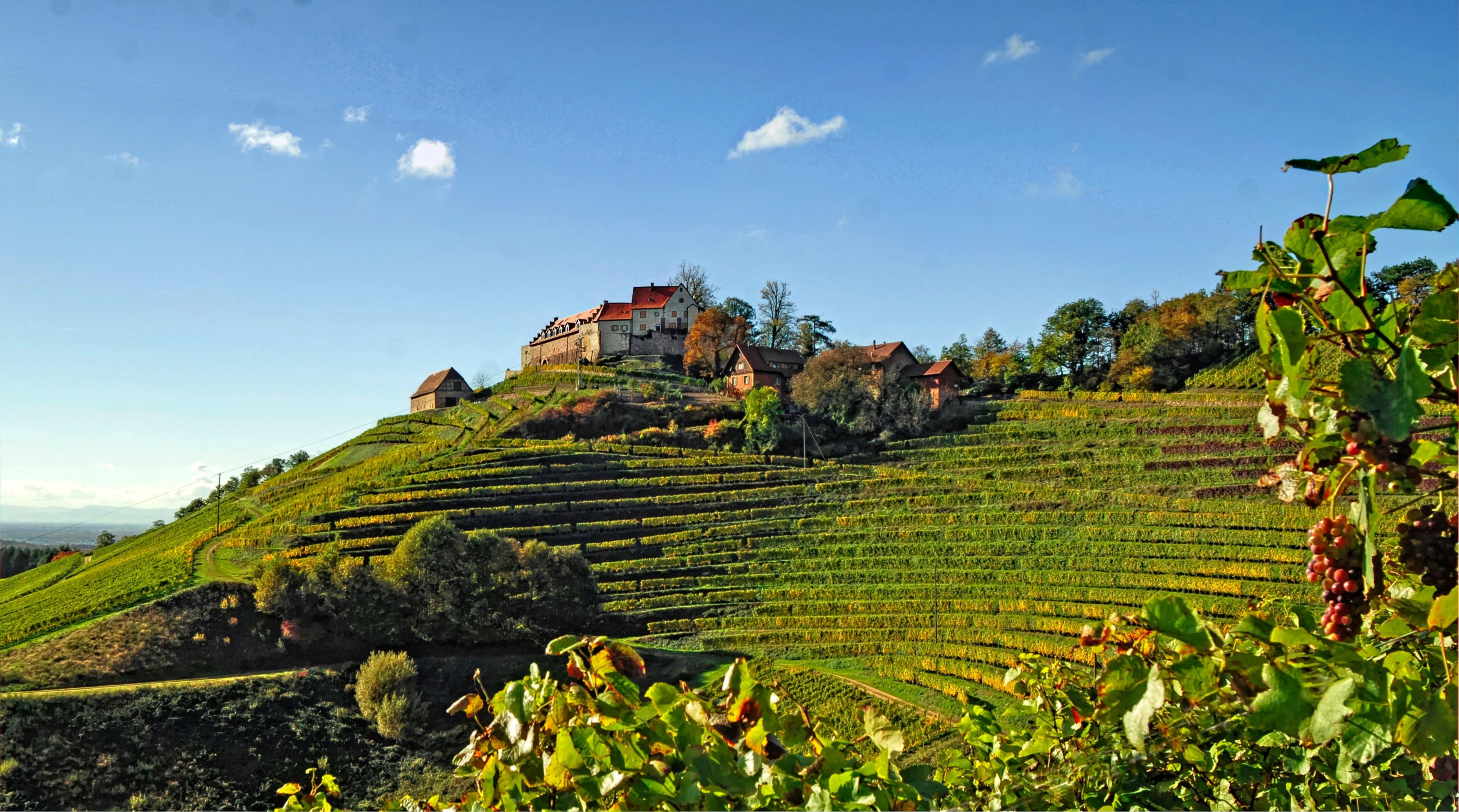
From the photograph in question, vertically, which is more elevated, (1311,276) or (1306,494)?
(1311,276)

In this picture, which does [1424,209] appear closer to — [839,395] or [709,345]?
[839,395]

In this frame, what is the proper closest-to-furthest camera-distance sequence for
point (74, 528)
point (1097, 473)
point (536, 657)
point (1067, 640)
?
point (1067, 640) → point (536, 657) → point (1097, 473) → point (74, 528)

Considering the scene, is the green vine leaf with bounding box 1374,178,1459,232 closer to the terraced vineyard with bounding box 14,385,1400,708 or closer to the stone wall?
the terraced vineyard with bounding box 14,385,1400,708

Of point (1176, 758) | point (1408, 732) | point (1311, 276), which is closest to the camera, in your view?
point (1408, 732)

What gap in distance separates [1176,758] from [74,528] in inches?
2482

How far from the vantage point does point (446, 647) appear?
86.4 feet

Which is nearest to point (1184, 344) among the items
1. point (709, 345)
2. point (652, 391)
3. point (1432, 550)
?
point (709, 345)

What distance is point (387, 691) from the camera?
2231cm

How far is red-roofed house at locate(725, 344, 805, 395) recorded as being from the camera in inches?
1912

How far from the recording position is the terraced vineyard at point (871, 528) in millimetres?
25859

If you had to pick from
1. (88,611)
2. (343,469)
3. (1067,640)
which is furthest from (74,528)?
(1067,640)

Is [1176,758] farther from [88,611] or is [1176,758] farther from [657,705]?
[88,611]

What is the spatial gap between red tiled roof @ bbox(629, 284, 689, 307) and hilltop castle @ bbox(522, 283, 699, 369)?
0.10 ft

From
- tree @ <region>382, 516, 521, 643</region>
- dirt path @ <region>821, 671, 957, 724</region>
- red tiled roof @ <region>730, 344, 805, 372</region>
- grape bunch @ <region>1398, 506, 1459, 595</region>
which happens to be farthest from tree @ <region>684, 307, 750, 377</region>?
grape bunch @ <region>1398, 506, 1459, 595</region>
